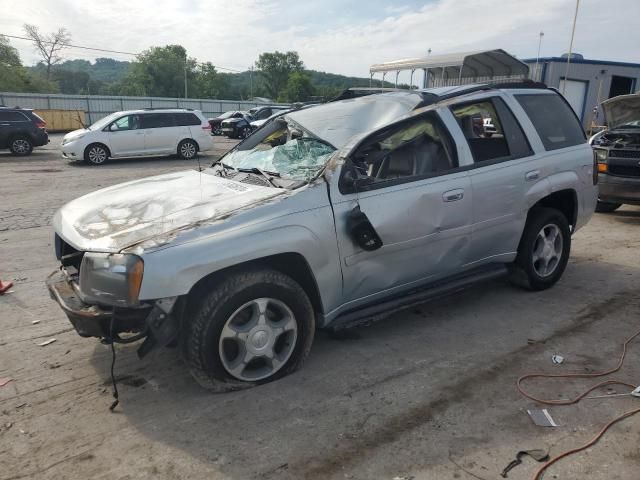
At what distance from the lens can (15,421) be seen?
2.93m

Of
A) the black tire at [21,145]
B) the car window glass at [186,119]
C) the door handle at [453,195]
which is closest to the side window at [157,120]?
the car window glass at [186,119]

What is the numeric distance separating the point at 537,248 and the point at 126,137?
14.4m

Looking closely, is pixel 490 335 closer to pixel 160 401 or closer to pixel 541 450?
pixel 541 450

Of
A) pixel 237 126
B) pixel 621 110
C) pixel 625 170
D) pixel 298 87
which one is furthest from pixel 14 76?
pixel 625 170

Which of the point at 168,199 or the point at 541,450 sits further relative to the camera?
the point at 168,199

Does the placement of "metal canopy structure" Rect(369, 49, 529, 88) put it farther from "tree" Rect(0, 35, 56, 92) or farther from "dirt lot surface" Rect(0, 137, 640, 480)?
"tree" Rect(0, 35, 56, 92)

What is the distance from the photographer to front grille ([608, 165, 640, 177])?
775 centimetres

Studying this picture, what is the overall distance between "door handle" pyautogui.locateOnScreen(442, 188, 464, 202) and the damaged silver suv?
0.02m

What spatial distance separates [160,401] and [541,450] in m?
2.17

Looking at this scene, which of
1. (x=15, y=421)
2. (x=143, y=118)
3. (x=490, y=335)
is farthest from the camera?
(x=143, y=118)

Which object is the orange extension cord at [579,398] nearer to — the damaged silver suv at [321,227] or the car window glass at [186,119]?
the damaged silver suv at [321,227]

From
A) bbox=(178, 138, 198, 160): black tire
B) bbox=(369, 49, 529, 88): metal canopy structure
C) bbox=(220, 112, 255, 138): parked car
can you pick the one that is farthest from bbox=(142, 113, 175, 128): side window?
bbox=(220, 112, 255, 138): parked car

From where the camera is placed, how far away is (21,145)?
59.1ft

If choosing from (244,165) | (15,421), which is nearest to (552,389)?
(244,165)
